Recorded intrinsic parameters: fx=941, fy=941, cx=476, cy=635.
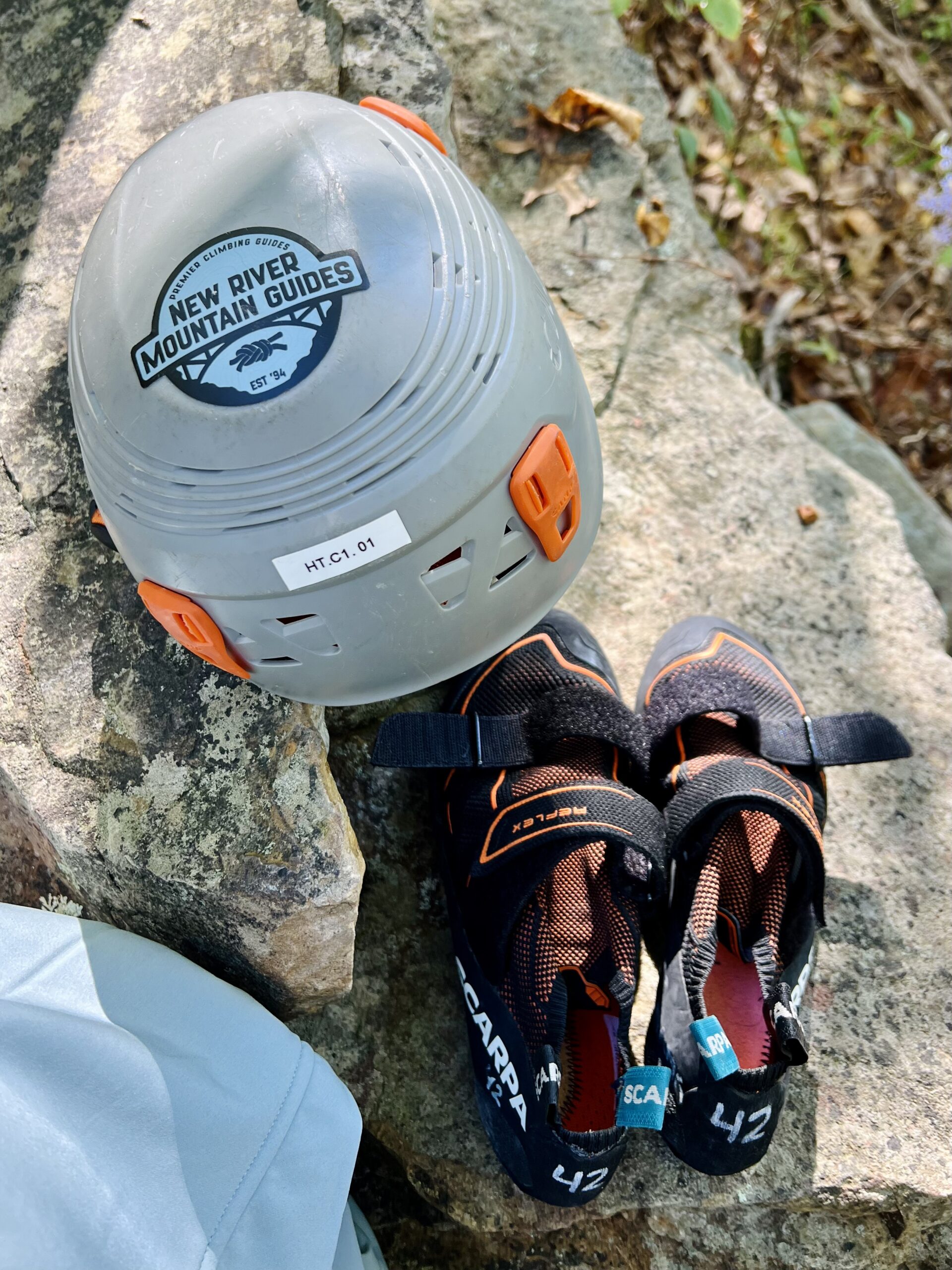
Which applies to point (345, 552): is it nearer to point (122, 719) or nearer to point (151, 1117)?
point (122, 719)

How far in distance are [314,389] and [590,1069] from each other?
1321 millimetres

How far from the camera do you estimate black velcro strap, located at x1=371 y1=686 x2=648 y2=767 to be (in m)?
1.82

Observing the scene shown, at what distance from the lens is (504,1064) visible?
1713mm

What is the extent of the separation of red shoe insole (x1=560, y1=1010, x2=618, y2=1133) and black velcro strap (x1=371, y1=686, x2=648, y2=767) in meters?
0.51

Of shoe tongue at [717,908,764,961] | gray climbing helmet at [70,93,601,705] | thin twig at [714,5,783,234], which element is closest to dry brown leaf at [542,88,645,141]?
thin twig at [714,5,783,234]

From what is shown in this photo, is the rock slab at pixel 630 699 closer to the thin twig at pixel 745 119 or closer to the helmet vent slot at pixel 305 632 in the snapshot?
the thin twig at pixel 745 119

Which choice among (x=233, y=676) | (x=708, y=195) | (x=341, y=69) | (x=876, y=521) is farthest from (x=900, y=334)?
(x=233, y=676)

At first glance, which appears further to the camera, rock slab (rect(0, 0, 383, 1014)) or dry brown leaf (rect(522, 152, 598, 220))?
dry brown leaf (rect(522, 152, 598, 220))

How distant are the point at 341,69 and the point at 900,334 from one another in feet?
7.41

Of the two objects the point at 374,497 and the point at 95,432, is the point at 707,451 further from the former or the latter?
the point at 95,432

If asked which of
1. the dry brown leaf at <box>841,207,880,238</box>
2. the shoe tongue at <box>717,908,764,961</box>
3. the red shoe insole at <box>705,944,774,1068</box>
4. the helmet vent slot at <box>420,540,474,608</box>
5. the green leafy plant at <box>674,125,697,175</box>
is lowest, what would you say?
the dry brown leaf at <box>841,207,880,238</box>

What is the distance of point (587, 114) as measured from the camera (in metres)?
2.58

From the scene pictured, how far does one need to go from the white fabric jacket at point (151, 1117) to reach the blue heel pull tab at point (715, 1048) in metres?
0.60

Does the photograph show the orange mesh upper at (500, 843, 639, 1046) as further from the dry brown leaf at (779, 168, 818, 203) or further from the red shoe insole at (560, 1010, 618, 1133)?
the dry brown leaf at (779, 168, 818, 203)
